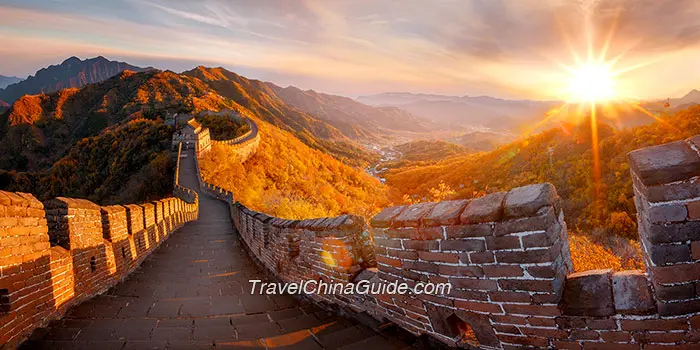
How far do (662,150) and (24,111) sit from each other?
129m

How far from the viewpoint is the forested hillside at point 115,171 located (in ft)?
117

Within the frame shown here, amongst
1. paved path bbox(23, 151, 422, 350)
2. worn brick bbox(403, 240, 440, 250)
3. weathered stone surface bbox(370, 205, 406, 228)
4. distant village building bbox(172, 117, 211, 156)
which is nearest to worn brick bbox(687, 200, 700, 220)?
worn brick bbox(403, 240, 440, 250)

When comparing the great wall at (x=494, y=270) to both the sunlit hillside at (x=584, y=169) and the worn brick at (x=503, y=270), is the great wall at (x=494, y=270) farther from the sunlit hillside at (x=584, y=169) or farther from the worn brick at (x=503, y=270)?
the sunlit hillside at (x=584, y=169)

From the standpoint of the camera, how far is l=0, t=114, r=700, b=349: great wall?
2.01 m

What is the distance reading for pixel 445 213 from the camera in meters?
2.77

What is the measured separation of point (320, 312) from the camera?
4.63m

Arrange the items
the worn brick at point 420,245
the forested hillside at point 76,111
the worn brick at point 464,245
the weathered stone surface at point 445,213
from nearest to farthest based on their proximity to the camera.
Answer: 1. the worn brick at point 464,245
2. the weathered stone surface at point 445,213
3. the worn brick at point 420,245
4. the forested hillside at point 76,111

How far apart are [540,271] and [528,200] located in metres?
0.44

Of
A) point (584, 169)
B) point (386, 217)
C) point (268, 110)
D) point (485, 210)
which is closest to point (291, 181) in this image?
point (584, 169)

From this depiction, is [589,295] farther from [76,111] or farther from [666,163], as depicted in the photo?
[76,111]

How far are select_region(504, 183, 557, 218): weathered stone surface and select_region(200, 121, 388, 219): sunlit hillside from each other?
60.7 ft

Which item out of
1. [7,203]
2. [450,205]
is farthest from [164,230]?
[450,205]

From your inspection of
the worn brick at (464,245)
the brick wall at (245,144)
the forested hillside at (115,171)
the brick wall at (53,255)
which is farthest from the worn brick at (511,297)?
the brick wall at (245,144)

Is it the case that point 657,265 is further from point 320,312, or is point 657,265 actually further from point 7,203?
point 7,203
